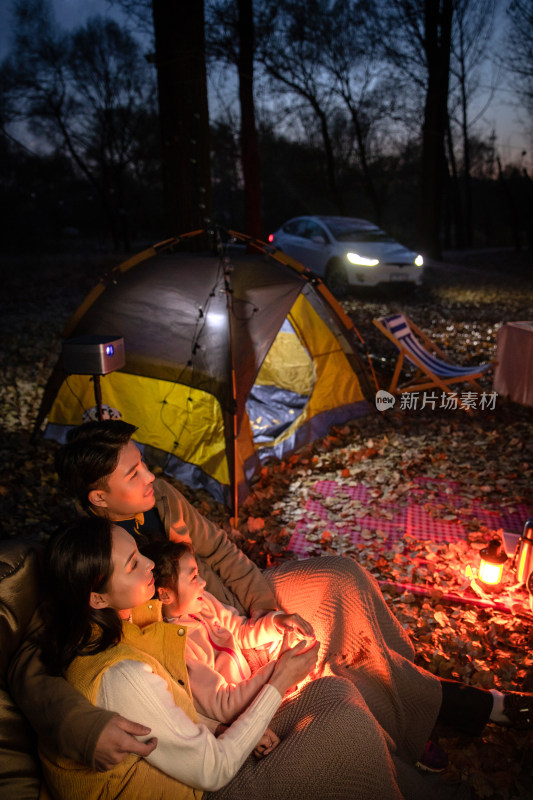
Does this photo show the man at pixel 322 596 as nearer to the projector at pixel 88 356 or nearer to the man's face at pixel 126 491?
the man's face at pixel 126 491

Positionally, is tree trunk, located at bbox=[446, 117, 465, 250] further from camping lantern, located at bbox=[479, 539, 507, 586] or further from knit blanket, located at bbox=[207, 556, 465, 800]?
knit blanket, located at bbox=[207, 556, 465, 800]

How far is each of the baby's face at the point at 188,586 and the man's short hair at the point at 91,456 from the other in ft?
1.51

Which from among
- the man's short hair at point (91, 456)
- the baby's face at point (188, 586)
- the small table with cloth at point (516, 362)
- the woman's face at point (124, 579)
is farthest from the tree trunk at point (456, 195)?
the woman's face at point (124, 579)

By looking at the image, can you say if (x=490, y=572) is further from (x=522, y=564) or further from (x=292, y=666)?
(x=292, y=666)

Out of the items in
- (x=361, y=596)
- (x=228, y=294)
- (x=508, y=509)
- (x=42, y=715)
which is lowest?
(x=508, y=509)

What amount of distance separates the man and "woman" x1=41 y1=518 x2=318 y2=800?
1.58ft

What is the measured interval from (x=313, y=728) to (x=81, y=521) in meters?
1.02

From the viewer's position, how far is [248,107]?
12477 millimetres

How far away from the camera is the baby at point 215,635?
73.8 inches

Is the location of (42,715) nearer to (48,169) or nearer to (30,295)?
(30,295)

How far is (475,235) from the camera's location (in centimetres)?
3400

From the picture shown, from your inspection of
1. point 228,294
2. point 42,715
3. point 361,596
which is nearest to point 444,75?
point 228,294

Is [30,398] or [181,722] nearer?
[181,722]

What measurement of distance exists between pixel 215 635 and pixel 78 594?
2.68 feet
